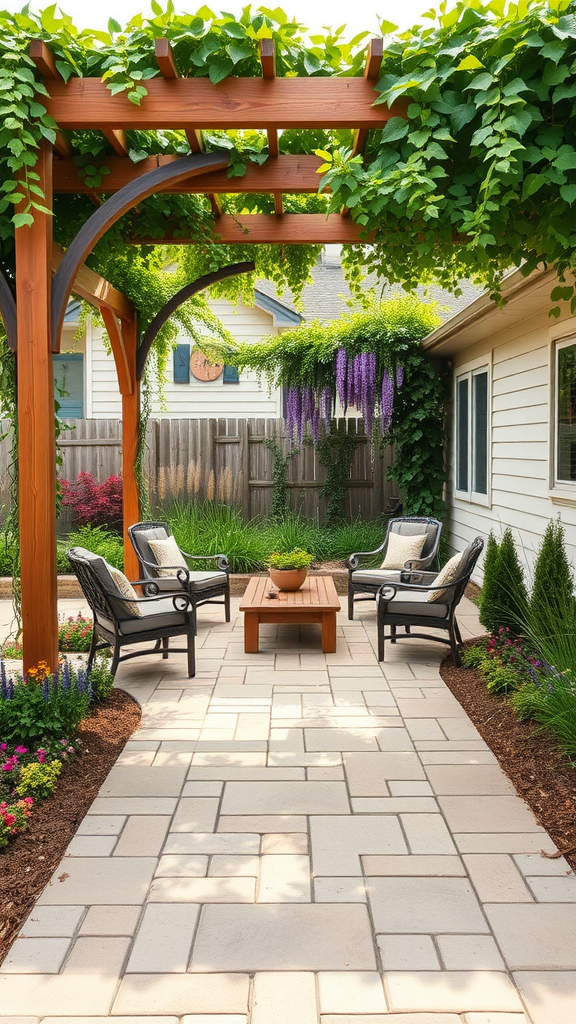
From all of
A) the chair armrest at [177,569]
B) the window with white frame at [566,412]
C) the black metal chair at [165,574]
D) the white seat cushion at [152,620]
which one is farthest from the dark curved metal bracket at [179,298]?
the white seat cushion at [152,620]

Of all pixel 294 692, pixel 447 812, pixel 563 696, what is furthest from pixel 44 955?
pixel 294 692

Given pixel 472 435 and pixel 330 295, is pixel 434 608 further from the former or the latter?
pixel 330 295

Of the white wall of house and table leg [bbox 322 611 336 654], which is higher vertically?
the white wall of house

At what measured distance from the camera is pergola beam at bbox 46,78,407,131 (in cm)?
386

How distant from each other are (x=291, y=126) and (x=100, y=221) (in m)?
1.15

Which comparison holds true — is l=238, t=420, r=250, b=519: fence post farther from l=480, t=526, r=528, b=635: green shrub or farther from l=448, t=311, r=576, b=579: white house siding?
l=480, t=526, r=528, b=635: green shrub

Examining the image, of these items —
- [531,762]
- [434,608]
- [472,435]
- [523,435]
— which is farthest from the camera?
[472,435]

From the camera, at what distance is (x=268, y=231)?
19.5ft

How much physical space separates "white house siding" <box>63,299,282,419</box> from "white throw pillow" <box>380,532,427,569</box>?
233 inches

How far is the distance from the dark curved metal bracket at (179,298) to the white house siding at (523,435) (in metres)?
2.29

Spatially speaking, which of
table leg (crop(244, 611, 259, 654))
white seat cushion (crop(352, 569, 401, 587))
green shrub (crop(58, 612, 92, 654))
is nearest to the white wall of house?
white seat cushion (crop(352, 569, 401, 587))

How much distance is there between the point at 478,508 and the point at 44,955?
6.92 metres

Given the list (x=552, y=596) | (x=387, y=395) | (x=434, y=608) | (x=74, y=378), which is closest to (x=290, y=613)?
(x=434, y=608)

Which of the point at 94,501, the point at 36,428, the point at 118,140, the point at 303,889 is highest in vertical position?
the point at 118,140
